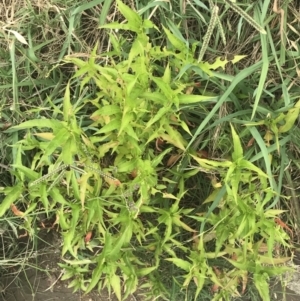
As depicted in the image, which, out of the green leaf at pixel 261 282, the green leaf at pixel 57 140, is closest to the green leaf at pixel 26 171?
the green leaf at pixel 57 140

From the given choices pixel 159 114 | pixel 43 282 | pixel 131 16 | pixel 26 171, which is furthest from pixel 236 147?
pixel 43 282

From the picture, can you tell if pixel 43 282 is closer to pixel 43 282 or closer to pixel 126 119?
pixel 43 282

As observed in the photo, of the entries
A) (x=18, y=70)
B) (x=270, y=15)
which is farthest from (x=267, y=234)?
(x=18, y=70)

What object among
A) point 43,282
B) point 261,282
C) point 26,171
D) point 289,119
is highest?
point 289,119

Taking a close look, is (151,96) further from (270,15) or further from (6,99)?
(6,99)

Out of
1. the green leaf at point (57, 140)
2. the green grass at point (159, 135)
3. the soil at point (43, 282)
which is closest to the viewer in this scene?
the green leaf at point (57, 140)

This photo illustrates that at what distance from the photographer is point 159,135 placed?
1073 mm

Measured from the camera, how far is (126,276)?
125 cm

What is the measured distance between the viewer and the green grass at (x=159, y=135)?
3.38ft

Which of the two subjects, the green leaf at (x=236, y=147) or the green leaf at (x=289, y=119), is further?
the green leaf at (x=289, y=119)

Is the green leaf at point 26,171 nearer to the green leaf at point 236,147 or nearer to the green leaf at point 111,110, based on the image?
the green leaf at point 111,110

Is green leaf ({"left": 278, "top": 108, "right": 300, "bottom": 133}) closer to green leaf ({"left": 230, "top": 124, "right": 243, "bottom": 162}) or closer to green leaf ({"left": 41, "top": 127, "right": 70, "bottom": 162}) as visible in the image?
green leaf ({"left": 230, "top": 124, "right": 243, "bottom": 162})

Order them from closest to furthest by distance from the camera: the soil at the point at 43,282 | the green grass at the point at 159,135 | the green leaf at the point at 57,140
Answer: the green leaf at the point at 57,140 < the green grass at the point at 159,135 < the soil at the point at 43,282

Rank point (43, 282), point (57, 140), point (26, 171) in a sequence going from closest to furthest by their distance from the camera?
point (57, 140) → point (26, 171) → point (43, 282)
